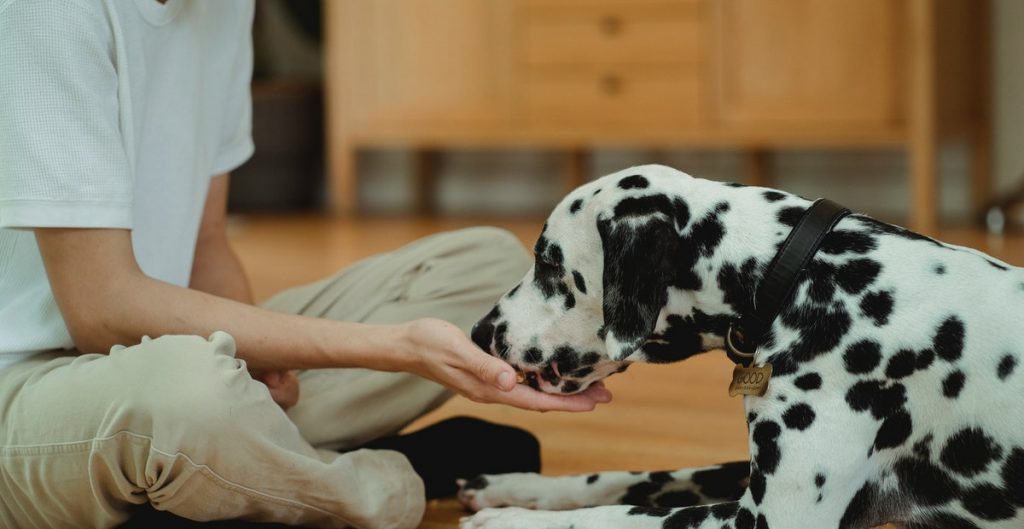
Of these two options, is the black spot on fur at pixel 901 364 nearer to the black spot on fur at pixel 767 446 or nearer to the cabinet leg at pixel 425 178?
the black spot on fur at pixel 767 446

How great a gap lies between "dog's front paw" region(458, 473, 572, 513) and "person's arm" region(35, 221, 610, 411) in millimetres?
232

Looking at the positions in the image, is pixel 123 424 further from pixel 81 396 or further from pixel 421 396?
pixel 421 396

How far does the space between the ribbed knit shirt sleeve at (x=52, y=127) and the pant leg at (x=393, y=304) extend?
489 millimetres

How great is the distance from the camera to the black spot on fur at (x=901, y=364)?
1476mm

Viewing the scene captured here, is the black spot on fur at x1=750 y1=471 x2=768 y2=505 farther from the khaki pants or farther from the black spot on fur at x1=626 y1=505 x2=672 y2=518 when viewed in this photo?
the khaki pants

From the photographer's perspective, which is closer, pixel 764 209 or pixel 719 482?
pixel 764 209

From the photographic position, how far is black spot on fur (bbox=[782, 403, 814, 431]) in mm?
1472

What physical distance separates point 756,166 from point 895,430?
4.66 metres

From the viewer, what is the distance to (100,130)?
1.72 m

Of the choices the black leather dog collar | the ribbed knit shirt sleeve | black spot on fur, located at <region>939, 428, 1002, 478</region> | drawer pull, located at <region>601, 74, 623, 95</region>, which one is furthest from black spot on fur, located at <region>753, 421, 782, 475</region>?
drawer pull, located at <region>601, 74, 623, 95</region>

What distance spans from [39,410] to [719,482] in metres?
0.97

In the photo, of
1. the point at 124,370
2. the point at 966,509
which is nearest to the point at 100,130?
the point at 124,370

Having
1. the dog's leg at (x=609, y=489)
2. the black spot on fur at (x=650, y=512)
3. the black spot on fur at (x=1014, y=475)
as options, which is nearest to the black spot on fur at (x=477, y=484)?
the dog's leg at (x=609, y=489)

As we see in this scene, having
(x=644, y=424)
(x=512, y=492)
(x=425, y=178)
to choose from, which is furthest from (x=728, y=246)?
(x=425, y=178)
